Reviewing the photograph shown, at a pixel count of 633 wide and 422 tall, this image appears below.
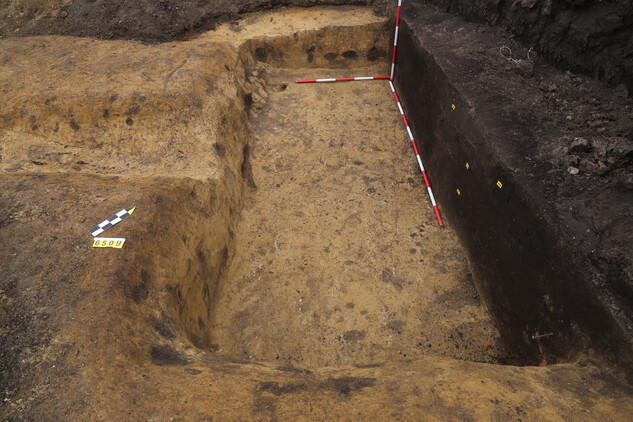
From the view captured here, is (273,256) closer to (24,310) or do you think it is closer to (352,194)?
(352,194)

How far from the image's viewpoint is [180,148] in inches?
163

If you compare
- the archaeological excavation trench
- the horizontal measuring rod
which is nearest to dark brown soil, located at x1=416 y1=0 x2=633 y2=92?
the archaeological excavation trench

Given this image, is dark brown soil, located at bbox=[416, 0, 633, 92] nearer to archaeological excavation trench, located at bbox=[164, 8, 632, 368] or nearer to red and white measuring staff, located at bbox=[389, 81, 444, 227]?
archaeological excavation trench, located at bbox=[164, 8, 632, 368]

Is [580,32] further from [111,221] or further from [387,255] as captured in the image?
[111,221]

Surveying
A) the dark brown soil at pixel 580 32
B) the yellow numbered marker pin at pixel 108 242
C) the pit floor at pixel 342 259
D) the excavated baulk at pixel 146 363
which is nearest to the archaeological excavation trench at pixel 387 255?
the pit floor at pixel 342 259

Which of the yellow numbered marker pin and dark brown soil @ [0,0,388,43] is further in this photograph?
dark brown soil @ [0,0,388,43]

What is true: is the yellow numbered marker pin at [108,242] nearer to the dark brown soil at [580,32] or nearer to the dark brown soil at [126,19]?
the dark brown soil at [126,19]

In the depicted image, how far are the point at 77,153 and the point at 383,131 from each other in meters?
3.68

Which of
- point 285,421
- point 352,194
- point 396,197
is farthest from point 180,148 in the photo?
point 285,421

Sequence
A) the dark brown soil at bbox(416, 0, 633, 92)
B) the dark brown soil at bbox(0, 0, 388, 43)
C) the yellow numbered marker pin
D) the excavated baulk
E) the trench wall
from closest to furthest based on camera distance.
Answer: the excavated baulk → the trench wall → the yellow numbered marker pin → the dark brown soil at bbox(416, 0, 633, 92) → the dark brown soil at bbox(0, 0, 388, 43)

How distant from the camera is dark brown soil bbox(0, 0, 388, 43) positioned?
17.9 feet

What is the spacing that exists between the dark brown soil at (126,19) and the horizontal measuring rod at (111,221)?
3331 millimetres

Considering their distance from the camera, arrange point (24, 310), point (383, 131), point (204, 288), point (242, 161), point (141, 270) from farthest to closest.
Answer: point (383, 131)
point (242, 161)
point (204, 288)
point (141, 270)
point (24, 310)

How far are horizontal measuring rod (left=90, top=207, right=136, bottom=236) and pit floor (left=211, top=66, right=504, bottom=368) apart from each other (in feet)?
3.86
